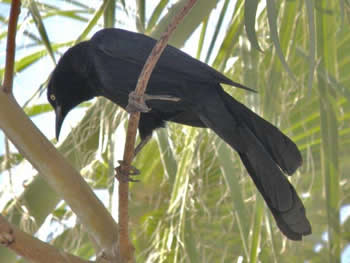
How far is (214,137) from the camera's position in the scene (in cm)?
316

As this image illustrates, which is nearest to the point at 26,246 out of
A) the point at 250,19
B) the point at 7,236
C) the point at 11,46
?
the point at 7,236

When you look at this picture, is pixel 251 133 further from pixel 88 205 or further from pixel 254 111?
pixel 88 205

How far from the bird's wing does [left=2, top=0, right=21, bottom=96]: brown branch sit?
2.78 ft

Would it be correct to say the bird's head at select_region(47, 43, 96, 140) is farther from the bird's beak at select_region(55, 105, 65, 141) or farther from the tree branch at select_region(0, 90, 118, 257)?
the tree branch at select_region(0, 90, 118, 257)

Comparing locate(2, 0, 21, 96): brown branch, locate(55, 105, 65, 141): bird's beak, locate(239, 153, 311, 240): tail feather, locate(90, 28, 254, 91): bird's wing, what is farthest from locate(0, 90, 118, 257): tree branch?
locate(55, 105, 65, 141): bird's beak

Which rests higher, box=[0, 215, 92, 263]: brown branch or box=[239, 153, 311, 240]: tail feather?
box=[239, 153, 311, 240]: tail feather

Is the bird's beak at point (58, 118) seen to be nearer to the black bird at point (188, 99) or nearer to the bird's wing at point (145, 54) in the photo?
the black bird at point (188, 99)

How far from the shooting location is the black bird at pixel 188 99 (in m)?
2.58

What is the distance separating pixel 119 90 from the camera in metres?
2.99

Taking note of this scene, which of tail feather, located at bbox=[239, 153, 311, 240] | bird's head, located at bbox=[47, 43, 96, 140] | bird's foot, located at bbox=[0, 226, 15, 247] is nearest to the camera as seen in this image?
bird's foot, located at bbox=[0, 226, 15, 247]

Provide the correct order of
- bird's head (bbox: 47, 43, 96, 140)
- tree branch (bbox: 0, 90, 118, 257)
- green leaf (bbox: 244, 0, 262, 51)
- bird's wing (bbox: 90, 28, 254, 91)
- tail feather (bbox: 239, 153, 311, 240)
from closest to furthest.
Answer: green leaf (bbox: 244, 0, 262, 51), tree branch (bbox: 0, 90, 118, 257), tail feather (bbox: 239, 153, 311, 240), bird's wing (bbox: 90, 28, 254, 91), bird's head (bbox: 47, 43, 96, 140)

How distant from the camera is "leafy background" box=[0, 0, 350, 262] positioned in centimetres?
230

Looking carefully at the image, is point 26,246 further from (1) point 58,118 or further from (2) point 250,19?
(1) point 58,118

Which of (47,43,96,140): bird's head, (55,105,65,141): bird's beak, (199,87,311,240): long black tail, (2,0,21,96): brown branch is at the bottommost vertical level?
(199,87,311,240): long black tail
